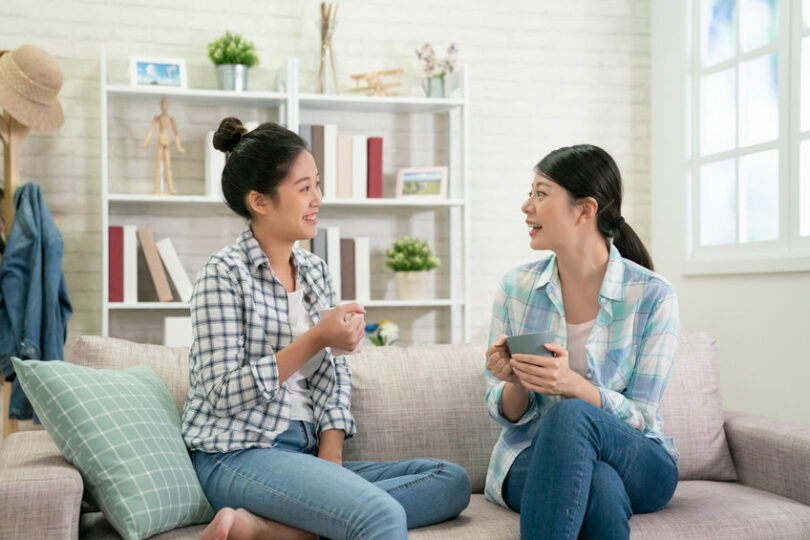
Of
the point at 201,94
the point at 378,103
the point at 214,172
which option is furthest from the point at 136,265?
the point at 378,103

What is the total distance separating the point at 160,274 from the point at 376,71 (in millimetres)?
1387

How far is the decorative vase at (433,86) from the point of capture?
13.1 ft

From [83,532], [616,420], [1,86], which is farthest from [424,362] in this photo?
[1,86]

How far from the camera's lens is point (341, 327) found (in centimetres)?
179

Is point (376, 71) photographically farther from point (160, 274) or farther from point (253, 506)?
point (253, 506)

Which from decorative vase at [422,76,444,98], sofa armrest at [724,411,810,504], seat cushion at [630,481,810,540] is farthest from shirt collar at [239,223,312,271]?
decorative vase at [422,76,444,98]

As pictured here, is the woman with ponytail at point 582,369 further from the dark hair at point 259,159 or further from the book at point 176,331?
the book at point 176,331

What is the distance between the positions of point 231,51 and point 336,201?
0.78m

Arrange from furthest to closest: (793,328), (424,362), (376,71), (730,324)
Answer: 1. (376,71)
2. (730,324)
3. (793,328)
4. (424,362)

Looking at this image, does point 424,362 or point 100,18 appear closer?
point 424,362

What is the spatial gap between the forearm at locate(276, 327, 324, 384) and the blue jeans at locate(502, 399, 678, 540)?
0.51 metres

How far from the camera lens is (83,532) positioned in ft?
5.97

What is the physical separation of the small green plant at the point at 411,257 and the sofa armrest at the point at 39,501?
2.36 meters

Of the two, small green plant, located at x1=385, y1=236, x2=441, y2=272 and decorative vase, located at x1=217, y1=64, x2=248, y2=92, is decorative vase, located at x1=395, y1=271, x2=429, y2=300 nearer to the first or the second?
small green plant, located at x1=385, y1=236, x2=441, y2=272
